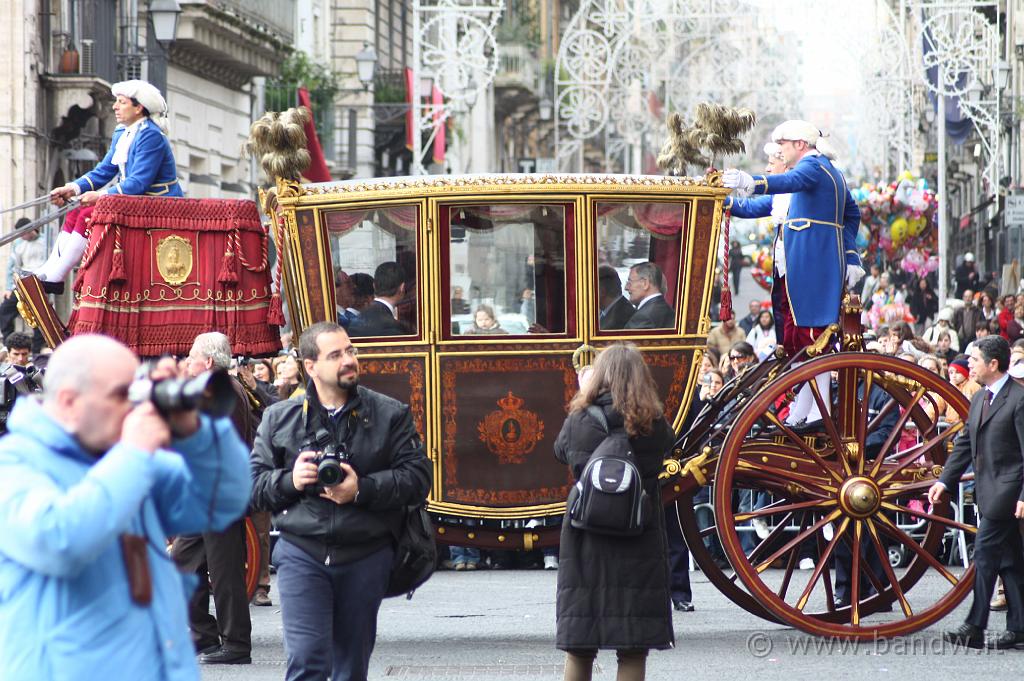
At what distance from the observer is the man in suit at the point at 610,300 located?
9305 millimetres

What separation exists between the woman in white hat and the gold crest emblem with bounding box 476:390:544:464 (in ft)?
6.85

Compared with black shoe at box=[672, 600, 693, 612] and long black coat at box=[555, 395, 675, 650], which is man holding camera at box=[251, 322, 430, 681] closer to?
long black coat at box=[555, 395, 675, 650]

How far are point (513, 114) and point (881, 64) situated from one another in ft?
89.0

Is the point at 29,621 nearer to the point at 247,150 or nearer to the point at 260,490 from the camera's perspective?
the point at 260,490

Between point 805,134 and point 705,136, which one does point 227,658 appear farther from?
point 805,134

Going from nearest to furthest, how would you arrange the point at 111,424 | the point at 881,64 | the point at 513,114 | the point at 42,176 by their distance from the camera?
the point at 111,424
the point at 42,176
the point at 881,64
the point at 513,114

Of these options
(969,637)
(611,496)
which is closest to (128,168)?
(611,496)

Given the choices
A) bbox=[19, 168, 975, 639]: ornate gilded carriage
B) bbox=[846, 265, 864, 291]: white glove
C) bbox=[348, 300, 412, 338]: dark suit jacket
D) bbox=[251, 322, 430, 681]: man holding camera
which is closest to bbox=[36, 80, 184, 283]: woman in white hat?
bbox=[19, 168, 975, 639]: ornate gilded carriage

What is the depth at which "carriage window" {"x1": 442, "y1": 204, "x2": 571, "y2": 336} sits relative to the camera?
923cm

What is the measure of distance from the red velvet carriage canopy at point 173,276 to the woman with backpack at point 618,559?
9.08ft

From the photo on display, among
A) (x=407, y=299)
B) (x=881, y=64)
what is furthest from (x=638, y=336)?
(x=881, y=64)

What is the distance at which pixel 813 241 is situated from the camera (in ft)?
31.4

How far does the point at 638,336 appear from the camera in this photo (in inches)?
368

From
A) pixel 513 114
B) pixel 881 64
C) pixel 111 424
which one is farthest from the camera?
pixel 513 114
